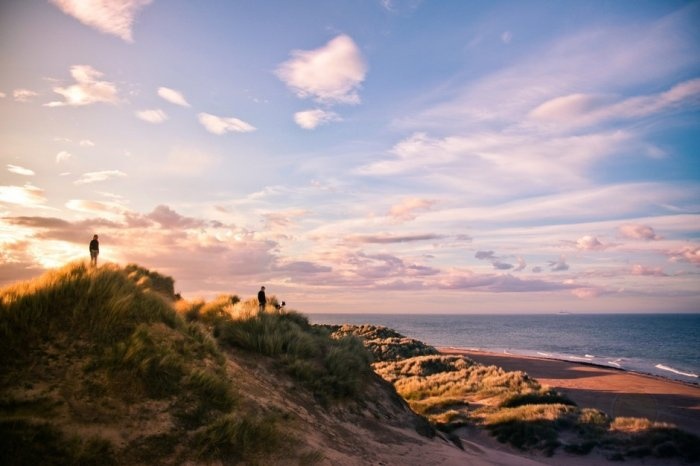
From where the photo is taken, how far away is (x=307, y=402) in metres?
11.0

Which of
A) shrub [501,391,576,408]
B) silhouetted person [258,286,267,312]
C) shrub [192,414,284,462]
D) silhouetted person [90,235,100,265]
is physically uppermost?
silhouetted person [90,235,100,265]

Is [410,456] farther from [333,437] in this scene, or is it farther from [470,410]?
[470,410]

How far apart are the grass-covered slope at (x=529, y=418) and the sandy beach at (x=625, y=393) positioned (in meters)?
5.53

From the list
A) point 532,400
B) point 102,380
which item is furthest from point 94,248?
point 532,400

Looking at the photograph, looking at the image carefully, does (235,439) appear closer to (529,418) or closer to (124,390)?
(124,390)

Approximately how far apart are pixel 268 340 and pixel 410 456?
16.6ft

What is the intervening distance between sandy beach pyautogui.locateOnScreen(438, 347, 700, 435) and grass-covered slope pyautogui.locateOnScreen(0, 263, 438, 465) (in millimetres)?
24379

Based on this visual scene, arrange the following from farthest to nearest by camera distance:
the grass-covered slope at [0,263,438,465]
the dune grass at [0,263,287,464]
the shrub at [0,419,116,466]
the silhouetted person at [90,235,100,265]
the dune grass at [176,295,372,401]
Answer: the silhouetted person at [90,235,100,265]
the dune grass at [176,295,372,401]
the grass-covered slope at [0,263,438,465]
the dune grass at [0,263,287,464]
the shrub at [0,419,116,466]

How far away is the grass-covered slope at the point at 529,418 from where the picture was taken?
17156 mm

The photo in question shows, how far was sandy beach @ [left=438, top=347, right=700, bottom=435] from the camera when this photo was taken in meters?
26.0

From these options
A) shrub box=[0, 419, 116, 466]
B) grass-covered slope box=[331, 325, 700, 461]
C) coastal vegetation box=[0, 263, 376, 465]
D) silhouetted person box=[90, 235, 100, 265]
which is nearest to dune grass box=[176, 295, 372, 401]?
coastal vegetation box=[0, 263, 376, 465]

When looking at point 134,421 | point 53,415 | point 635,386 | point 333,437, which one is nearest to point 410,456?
point 333,437

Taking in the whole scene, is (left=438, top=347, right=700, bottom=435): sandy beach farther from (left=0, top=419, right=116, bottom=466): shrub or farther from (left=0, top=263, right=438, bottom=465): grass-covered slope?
(left=0, top=419, right=116, bottom=466): shrub

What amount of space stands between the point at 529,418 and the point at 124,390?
747 inches
